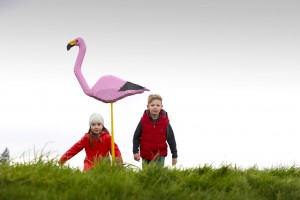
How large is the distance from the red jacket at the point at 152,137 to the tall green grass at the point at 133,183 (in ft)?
6.32

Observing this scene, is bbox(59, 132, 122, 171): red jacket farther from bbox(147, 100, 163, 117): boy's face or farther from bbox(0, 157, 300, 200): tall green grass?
bbox(0, 157, 300, 200): tall green grass

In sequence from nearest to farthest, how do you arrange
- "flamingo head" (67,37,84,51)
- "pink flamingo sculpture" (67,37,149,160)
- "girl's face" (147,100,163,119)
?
1. "girl's face" (147,100,163,119)
2. "pink flamingo sculpture" (67,37,149,160)
3. "flamingo head" (67,37,84,51)

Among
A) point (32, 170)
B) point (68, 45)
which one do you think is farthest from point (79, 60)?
point (32, 170)

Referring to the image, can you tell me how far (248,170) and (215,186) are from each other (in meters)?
1.53

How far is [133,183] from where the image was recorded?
5.21 m

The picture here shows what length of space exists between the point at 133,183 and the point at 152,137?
3.15 meters

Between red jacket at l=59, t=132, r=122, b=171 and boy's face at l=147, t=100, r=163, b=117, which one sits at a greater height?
boy's face at l=147, t=100, r=163, b=117

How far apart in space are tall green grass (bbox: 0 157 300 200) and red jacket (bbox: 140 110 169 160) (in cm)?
193

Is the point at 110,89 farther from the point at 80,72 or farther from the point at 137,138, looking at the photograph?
the point at 80,72

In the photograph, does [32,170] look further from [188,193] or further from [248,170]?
[248,170]

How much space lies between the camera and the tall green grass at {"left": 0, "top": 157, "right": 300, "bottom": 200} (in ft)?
15.7

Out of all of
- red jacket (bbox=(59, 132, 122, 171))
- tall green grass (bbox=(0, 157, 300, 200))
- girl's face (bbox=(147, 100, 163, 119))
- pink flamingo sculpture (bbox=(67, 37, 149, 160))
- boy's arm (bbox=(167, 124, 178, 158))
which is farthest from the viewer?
pink flamingo sculpture (bbox=(67, 37, 149, 160))

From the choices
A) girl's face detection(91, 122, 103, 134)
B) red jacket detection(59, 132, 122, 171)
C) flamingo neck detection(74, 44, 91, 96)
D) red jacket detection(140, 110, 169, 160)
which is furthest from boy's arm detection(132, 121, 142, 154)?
flamingo neck detection(74, 44, 91, 96)

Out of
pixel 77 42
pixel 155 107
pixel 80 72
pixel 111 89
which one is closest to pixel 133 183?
pixel 155 107
